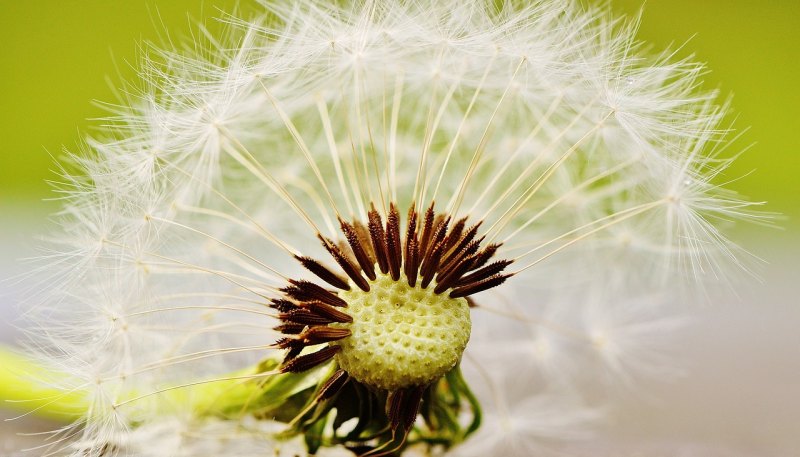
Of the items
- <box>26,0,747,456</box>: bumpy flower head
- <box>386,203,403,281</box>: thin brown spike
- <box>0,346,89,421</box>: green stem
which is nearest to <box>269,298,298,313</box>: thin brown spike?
<box>26,0,747,456</box>: bumpy flower head

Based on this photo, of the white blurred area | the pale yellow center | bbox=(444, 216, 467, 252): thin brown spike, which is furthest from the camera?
the white blurred area

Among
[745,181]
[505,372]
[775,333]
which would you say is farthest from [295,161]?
[745,181]

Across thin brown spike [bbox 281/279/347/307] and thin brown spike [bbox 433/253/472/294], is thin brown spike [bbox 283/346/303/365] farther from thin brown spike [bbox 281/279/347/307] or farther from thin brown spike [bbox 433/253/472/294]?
thin brown spike [bbox 433/253/472/294]

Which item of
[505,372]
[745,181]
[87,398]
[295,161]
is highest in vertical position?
[745,181]

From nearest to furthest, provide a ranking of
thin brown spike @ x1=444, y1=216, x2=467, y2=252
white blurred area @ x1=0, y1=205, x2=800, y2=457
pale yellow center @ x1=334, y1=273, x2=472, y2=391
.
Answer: pale yellow center @ x1=334, y1=273, x2=472, y2=391
thin brown spike @ x1=444, y1=216, x2=467, y2=252
white blurred area @ x1=0, y1=205, x2=800, y2=457

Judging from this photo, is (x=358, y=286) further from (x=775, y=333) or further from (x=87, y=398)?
(x=775, y=333)

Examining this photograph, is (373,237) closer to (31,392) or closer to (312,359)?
(312,359)
